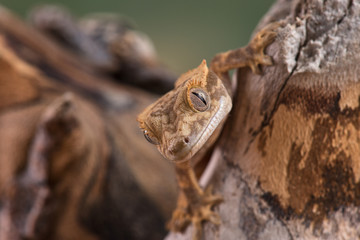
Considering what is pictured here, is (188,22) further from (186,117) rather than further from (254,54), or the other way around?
(186,117)

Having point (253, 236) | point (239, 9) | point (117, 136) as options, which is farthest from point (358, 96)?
point (239, 9)

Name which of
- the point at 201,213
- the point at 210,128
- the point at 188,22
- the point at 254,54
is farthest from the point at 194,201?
the point at 188,22

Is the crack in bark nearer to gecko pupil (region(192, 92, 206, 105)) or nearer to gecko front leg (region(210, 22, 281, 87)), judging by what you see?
gecko front leg (region(210, 22, 281, 87))

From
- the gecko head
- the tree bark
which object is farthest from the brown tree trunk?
the tree bark

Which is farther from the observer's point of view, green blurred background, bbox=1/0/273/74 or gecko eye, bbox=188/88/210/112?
green blurred background, bbox=1/0/273/74

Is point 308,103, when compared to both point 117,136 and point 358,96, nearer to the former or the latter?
point 358,96

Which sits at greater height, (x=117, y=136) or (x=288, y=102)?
(x=288, y=102)
